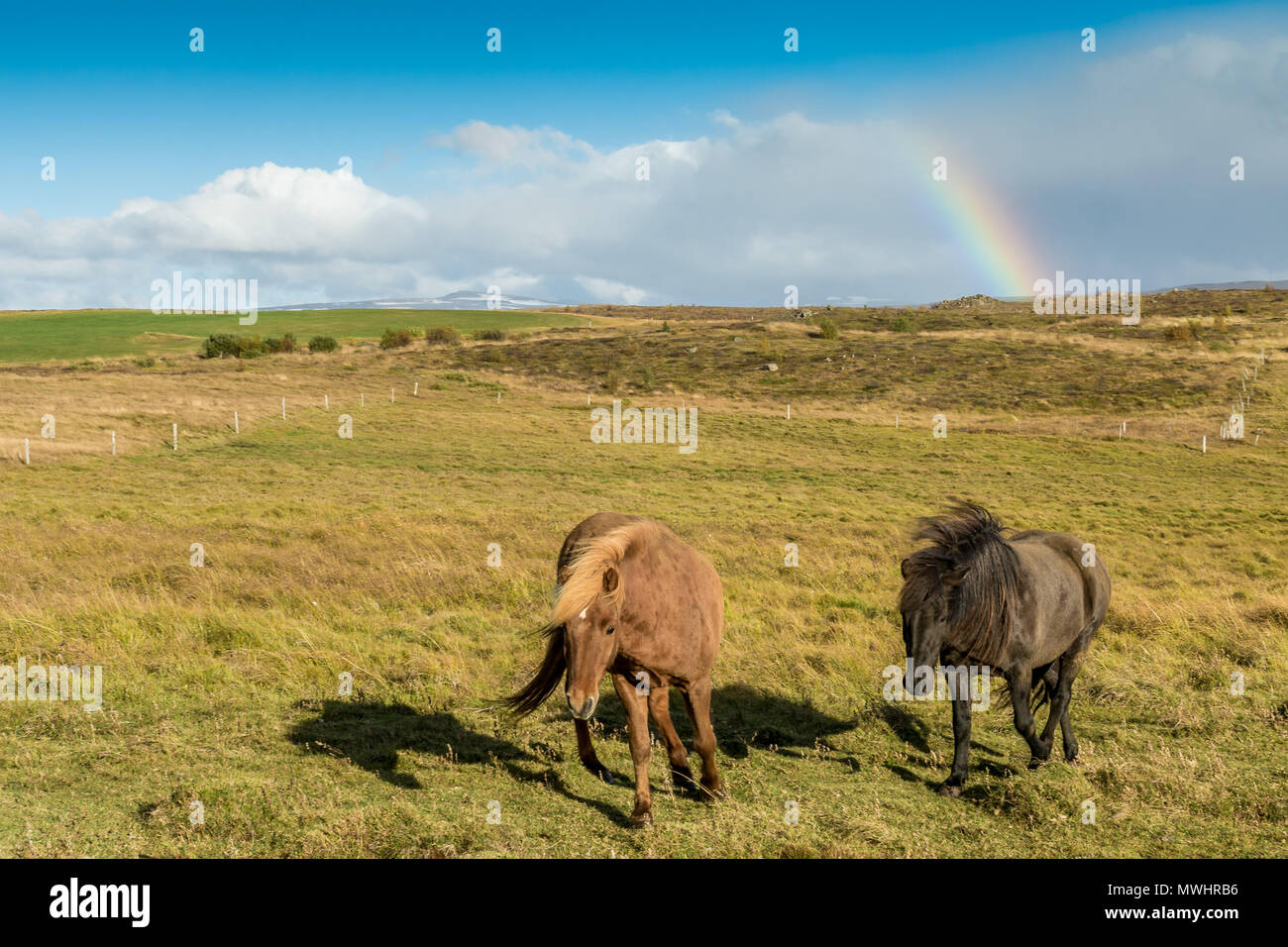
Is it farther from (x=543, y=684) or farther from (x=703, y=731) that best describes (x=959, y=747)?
(x=543, y=684)

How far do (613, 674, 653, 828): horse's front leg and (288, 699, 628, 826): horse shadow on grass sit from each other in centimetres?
32

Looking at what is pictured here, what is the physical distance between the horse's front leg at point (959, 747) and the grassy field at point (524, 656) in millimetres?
173

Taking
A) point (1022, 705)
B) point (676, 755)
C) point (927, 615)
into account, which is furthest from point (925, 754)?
point (676, 755)

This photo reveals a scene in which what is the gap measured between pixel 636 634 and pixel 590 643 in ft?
2.25

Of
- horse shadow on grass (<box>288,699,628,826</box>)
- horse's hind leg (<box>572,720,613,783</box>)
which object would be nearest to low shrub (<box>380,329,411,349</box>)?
horse shadow on grass (<box>288,699,628,826</box>)

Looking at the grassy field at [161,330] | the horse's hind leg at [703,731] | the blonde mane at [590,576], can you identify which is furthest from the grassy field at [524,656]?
the grassy field at [161,330]

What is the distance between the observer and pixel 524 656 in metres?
10.7

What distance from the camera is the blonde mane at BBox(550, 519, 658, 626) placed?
597cm

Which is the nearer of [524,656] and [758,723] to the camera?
[758,723]
